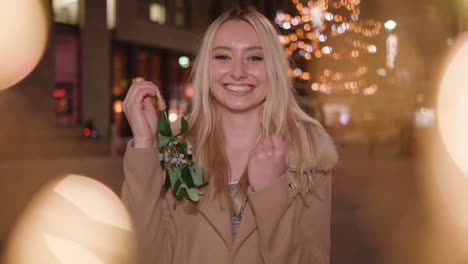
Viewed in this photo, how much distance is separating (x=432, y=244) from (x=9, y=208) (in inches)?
274

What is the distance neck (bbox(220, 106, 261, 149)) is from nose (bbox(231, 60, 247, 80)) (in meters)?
0.26

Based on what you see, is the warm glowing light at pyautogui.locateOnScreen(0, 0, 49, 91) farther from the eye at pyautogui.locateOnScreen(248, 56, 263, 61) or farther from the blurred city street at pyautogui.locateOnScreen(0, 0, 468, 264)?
the eye at pyautogui.locateOnScreen(248, 56, 263, 61)

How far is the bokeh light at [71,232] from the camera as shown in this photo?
5871mm

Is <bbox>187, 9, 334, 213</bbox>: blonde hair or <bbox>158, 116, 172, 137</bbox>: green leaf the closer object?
<bbox>158, 116, 172, 137</bbox>: green leaf

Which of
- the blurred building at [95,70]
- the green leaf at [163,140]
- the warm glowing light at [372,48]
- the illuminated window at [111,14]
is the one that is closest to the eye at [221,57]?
the green leaf at [163,140]

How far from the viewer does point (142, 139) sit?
235 cm

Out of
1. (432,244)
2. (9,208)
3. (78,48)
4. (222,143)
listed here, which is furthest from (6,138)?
(222,143)

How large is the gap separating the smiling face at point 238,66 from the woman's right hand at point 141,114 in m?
0.45

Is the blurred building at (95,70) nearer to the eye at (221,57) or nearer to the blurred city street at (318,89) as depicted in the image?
the blurred city street at (318,89)

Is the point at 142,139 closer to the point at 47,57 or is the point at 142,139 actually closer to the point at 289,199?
the point at 289,199

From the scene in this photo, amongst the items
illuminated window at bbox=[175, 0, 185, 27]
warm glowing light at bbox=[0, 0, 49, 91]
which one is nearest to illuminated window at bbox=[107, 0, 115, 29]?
illuminated window at bbox=[175, 0, 185, 27]

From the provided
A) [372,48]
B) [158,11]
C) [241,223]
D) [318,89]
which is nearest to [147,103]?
[241,223]

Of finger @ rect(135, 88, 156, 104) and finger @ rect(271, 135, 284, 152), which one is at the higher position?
finger @ rect(135, 88, 156, 104)

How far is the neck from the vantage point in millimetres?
2822
